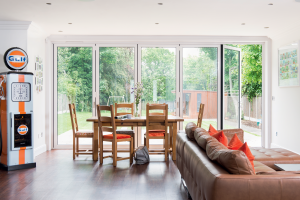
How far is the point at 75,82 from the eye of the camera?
21.4 feet

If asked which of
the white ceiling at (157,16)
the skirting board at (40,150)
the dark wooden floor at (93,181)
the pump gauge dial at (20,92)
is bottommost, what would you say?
the dark wooden floor at (93,181)

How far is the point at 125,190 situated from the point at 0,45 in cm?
374

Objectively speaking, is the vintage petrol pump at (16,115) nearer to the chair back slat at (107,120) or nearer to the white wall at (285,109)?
the chair back slat at (107,120)

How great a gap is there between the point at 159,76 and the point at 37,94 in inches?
108

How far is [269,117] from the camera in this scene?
645 cm

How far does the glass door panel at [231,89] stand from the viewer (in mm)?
6621

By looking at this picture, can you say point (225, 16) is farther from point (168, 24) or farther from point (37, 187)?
point (37, 187)

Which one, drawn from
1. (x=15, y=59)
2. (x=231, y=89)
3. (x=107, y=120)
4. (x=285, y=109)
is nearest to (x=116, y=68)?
(x=107, y=120)

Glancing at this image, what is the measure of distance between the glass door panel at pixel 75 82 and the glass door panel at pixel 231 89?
320 cm

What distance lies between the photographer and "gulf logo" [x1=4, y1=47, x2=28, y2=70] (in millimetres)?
4582

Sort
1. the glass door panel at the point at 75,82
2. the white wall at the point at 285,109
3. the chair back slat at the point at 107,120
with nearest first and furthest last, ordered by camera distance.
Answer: the chair back slat at the point at 107,120 → the white wall at the point at 285,109 → the glass door panel at the point at 75,82

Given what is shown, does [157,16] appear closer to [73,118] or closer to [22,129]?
[73,118]

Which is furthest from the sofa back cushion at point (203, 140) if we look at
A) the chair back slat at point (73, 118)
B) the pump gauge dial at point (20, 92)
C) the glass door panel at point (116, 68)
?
the glass door panel at point (116, 68)

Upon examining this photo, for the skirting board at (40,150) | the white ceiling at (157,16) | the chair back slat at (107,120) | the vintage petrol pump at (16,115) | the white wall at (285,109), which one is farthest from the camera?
the skirting board at (40,150)
